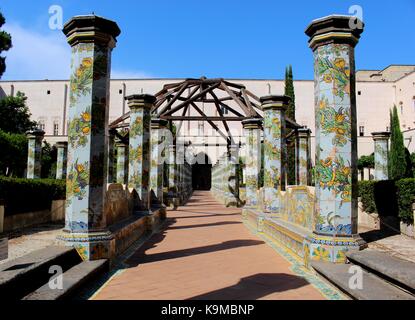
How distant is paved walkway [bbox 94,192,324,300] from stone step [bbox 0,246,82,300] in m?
0.71

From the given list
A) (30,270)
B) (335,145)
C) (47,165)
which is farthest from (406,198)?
(47,165)

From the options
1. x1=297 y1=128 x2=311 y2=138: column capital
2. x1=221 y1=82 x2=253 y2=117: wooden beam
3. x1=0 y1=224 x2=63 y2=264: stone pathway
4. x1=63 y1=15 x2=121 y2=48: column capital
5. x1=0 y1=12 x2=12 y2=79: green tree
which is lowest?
x1=0 y1=224 x2=63 y2=264: stone pathway

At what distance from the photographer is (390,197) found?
10.6 metres

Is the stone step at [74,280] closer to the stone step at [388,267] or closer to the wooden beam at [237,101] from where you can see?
the stone step at [388,267]

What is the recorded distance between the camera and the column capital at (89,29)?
6.10 m

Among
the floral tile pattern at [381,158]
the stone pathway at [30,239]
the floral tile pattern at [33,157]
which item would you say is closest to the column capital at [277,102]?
the stone pathway at [30,239]

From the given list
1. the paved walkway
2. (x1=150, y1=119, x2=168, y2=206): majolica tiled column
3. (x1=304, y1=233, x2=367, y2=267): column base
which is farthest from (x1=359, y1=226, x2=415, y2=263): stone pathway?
(x1=150, y1=119, x2=168, y2=206): majolica tiled column

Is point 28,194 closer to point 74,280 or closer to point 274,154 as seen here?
point 274,154

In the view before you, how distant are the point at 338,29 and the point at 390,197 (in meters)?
6.40

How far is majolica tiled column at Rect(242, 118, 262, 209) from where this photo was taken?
13.7m

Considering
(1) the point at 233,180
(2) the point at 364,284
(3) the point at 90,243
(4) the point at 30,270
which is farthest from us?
(1) the point at 233,180

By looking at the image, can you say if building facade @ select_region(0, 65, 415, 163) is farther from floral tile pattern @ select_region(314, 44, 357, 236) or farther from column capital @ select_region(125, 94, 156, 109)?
floral tile pattern @ select_region(314, 44, 357, 236)

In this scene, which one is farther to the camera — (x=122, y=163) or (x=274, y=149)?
(x=122, y=163)

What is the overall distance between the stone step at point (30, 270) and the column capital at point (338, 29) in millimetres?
5166
